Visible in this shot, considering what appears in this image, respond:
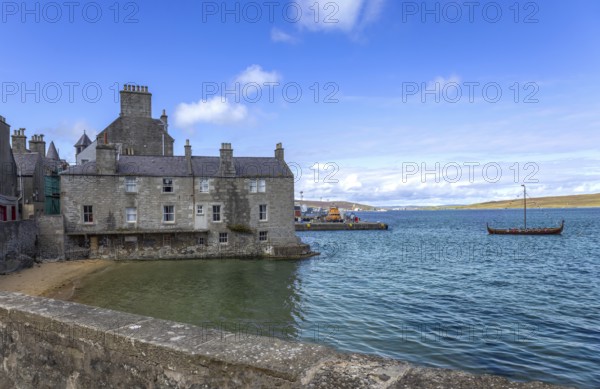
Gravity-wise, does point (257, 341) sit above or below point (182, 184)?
below

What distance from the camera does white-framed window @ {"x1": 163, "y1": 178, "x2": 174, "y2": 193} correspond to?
35844 millimetres

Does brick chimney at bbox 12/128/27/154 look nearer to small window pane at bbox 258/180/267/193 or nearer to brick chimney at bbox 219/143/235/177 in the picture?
brick chimney at bbox 219/143/235/177

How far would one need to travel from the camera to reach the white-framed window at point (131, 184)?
34.9m

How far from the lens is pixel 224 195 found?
3709 centimetres

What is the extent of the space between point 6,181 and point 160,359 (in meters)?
39.8

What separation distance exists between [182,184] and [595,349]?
103 ft

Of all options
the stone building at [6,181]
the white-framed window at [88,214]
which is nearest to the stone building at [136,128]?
the stone building at [6,181]

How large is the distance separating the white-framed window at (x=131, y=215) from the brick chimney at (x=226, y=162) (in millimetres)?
8295

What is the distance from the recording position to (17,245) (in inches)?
1114

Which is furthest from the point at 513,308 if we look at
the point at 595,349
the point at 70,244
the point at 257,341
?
the point at 70,244

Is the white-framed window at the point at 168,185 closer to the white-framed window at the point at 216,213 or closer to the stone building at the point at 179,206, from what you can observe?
the stone building at the point at 179,206

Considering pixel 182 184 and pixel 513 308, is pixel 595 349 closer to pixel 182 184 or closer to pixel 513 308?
pixel 513 308

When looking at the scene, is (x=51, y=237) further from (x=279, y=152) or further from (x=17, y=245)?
(x=279, y=152)

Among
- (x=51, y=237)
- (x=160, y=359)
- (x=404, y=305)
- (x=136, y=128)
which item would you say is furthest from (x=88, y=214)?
(x=160, y=359)
